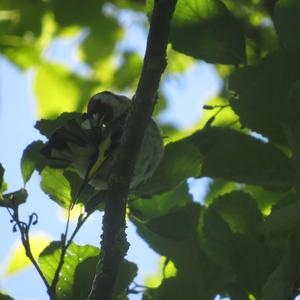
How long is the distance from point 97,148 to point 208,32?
1.16ft

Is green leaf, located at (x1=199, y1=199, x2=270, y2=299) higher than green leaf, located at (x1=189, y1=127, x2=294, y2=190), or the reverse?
green leaf, located at (x1=189, y1=127, x2=294, y2=190)

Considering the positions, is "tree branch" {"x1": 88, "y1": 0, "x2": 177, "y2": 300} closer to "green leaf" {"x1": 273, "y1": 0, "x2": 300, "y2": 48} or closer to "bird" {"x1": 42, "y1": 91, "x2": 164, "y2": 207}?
"bird" {"x1": 42, "y1": 91, "x2": 164, "y2": 207}

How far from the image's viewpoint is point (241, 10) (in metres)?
3.00

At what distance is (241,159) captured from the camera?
1.57m

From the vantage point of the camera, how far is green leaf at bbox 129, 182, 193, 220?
71.1 inches

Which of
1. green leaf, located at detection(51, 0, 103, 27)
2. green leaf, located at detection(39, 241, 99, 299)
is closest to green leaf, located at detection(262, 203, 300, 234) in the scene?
green leaf, located at detection(39, 241, 99, 299)

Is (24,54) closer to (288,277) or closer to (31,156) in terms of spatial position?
(31,156)

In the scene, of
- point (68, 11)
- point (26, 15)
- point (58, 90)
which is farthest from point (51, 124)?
point (58, 90)

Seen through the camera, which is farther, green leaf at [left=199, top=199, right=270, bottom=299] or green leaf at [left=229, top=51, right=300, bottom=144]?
green leaf at [left=199, top=199, right=270, bottom=299]

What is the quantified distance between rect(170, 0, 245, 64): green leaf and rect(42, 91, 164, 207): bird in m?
0.21

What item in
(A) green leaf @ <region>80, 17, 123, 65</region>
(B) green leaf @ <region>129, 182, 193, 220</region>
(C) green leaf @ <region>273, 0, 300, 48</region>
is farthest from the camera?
(A) green leaf @ <region>80, 17, 123, 65</region>

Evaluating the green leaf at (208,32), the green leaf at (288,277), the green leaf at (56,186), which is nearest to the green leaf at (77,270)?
the green leaf at (56,186)

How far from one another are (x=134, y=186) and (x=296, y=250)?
477mm

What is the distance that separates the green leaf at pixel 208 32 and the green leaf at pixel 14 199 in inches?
18.6
